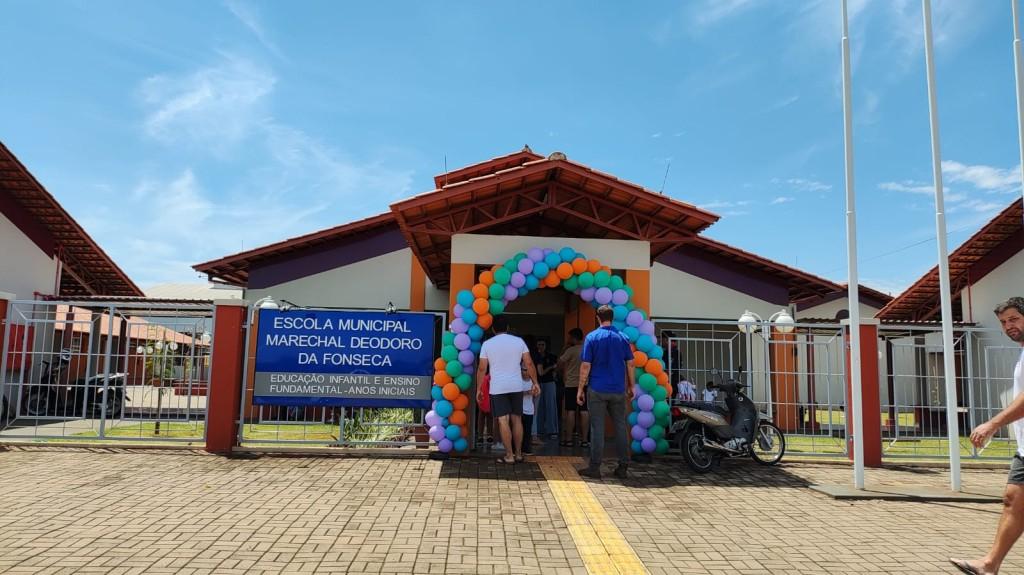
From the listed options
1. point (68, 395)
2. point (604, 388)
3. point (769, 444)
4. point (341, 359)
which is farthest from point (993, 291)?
point (68, 395)

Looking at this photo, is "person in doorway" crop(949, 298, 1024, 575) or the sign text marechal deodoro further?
the sign text marechal deodoro

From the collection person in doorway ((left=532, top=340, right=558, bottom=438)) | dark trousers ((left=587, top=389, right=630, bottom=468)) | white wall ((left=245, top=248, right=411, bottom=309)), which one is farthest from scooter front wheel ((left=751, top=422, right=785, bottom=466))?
white wall ((left=245, top=248, right=411, bottom=309))

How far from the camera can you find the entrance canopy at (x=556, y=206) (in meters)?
8.68

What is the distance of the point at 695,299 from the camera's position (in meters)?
16.8

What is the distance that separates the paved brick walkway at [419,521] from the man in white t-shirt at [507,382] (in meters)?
0.50

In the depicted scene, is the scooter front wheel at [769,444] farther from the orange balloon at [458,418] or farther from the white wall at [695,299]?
the white wall at [695,299]

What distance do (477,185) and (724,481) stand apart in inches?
182

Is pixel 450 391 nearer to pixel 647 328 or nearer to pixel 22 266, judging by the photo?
pixel 647 328

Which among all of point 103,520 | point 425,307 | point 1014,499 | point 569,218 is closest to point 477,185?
point 569,218

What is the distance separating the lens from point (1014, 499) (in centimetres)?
406

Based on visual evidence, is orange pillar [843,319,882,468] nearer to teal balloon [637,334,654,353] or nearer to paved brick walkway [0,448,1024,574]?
paved brick walkway [0,448,1024,574]

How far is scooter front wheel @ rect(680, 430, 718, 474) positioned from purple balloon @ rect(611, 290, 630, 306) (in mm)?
1872

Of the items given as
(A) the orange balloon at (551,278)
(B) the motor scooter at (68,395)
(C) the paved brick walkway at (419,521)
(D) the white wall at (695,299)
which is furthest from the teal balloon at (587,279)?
(D) the white wall at (695,299)

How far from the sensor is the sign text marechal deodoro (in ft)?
28.6
